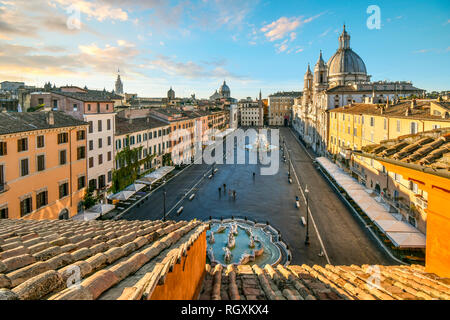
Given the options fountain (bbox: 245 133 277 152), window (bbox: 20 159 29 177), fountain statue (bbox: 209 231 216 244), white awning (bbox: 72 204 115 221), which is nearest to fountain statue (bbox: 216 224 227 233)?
fountain statue (bbox: 209 231 216 244)

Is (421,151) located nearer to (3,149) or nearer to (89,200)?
(3,149)

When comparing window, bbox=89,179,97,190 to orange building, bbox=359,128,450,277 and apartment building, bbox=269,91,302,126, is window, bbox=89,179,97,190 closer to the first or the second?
orange building, bbox=359,128,450,277

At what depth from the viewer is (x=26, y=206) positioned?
2181cm

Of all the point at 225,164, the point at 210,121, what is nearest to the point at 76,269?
the point at 225,164

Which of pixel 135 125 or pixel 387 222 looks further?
pixel 135 125

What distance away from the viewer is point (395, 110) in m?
35.2

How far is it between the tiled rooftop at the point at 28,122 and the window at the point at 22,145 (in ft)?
2.25

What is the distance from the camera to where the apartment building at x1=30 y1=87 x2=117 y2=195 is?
1160 inches

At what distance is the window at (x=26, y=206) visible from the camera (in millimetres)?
21281

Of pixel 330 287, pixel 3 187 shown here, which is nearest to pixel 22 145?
pixel 3 187

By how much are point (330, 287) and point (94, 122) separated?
2860 centimetres

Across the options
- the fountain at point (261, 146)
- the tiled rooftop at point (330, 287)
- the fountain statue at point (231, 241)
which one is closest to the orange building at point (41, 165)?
the fountain statue at point (231, 241)

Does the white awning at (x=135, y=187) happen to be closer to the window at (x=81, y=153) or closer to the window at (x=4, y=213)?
the window at (x=81, y=153)

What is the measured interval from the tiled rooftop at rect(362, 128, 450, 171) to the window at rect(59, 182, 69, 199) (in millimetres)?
23946
